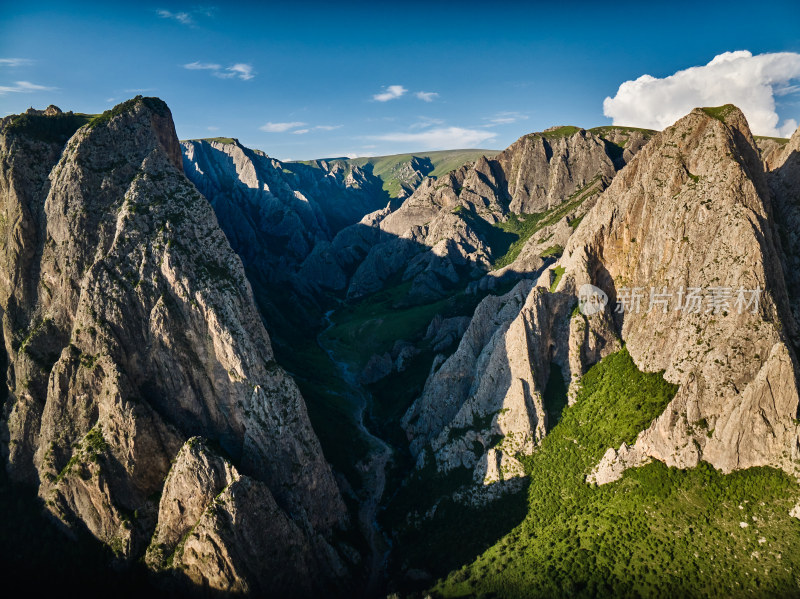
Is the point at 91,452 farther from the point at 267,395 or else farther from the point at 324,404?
the point at 324,404

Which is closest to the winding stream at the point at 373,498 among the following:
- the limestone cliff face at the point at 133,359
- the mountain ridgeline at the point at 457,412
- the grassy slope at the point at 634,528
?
the mountain ridgeline at the point at 457,412

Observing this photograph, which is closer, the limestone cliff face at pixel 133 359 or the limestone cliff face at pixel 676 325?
the limestone cliff face at pixel 676 325

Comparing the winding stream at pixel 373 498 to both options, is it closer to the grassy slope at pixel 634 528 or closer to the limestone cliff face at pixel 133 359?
the limestone cliff face at pixel 133 359

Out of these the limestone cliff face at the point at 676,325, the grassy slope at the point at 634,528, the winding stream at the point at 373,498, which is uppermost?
the limestone cliff face at the point at 676,325

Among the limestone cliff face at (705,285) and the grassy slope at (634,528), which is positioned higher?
the limestone cliff face at (705,285)

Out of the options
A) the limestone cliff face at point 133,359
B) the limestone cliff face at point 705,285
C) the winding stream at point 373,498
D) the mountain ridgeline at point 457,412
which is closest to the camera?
the limestone cliff face at point 705,285

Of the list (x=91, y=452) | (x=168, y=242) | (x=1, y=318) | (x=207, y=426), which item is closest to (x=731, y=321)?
(x=207, y=426)

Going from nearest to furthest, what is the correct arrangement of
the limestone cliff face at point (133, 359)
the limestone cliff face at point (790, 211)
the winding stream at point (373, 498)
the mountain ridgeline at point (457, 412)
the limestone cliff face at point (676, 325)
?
1. the mountain ridgeline at point (457, 412)
2. the limestone cliff face at point (676, 325)
3. the limestone cliff face at point (133, 359)
4. the limestone cliff face at point (790, 211)
5. the winding stream at point (373, 498)

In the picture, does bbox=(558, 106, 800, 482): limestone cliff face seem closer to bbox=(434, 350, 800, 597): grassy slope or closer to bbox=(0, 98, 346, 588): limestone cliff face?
bbox=(434, 350, 800, 597): grassy slope
